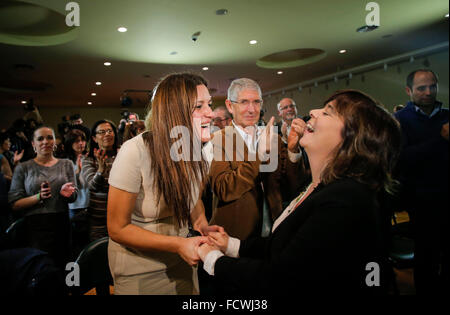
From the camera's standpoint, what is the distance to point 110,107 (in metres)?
13.4

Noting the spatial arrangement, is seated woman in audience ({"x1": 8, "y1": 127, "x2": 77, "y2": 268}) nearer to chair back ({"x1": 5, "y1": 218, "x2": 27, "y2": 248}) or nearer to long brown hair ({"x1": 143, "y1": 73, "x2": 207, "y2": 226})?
chair back ({"x1": 5, "y1": 218, "x2": 27, "y2": 248})

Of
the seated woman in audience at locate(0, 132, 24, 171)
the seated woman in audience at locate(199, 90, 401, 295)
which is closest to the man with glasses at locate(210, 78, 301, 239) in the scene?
the seated woman in audience at locate(199, 90, 401, 295)

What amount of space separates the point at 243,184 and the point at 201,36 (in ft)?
13.8

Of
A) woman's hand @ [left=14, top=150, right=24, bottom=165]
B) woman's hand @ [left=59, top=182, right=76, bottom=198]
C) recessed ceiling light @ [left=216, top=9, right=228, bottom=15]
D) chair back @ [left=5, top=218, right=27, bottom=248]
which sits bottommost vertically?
chair back @ [left=5, top=218, right=27, bottom=248]

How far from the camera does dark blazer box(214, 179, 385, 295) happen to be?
726 millimetres

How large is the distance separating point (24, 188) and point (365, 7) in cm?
471

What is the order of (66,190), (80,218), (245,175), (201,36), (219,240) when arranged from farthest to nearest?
(201,36) < (80,218) < (66,190) < (245,175) < (219,240)

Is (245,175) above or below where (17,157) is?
below

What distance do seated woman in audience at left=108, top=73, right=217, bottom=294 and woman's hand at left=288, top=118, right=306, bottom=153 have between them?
0.55 metres

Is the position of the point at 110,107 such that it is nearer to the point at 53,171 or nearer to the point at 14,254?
the point at 53,171

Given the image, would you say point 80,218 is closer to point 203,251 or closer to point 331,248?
point 203,251

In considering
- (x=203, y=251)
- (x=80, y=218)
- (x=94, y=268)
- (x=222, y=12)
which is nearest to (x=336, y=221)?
(x=203, y=251)

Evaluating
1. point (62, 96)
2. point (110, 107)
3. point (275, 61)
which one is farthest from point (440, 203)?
point (110, 107)

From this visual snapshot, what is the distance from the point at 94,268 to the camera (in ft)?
4.25
